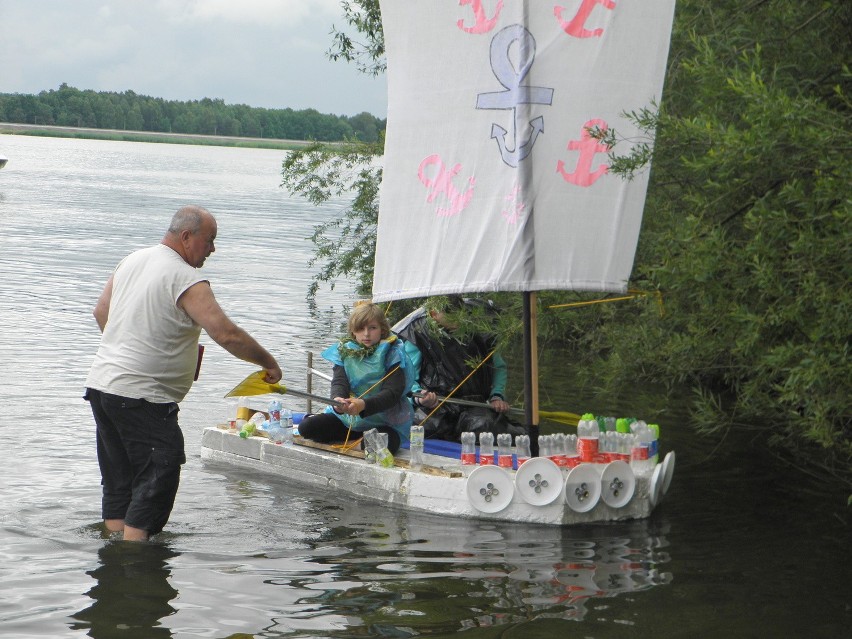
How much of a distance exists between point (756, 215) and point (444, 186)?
2828 mm

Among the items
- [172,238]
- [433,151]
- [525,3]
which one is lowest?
[172,238]

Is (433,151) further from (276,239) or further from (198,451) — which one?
(276,239)

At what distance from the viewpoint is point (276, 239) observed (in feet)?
126

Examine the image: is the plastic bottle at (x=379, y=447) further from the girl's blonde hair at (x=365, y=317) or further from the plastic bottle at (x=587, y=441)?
the plastic bottle at (x=587, y=441)

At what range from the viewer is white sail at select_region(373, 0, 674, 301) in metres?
8.09

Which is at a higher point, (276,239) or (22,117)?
(22,117)

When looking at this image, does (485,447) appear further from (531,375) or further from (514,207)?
(514,207)

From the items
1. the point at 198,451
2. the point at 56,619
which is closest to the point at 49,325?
the point at 198,451

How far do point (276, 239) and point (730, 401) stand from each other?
26894 mm

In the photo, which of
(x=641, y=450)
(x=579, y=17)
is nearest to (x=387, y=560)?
(x=641, y=450)

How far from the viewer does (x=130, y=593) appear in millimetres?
6383

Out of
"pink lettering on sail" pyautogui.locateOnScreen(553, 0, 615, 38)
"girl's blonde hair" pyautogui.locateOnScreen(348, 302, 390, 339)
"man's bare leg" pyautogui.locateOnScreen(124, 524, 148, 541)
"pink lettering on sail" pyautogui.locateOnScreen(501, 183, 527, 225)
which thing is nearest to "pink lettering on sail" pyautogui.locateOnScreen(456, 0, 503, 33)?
"pink lettering on sail" pyautogui.locateOnScreen(553, 0, 615, 38)

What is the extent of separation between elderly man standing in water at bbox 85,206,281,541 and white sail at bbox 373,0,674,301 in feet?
7.12

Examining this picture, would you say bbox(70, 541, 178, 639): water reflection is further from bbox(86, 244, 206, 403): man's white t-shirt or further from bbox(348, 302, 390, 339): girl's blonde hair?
bbox(348, 302, 390, 339): girl's blonde hair
